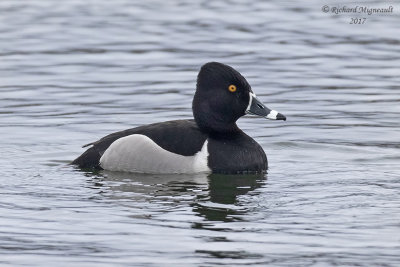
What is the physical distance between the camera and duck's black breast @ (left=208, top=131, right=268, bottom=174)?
11.7 metres

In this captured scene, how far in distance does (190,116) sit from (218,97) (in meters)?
3.04

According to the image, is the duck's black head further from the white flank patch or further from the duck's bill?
the white flank patch

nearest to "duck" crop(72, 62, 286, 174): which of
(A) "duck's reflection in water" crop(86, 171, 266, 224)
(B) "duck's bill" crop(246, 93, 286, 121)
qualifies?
(B) "duck's bill" crop(246, 93, 286, 121)

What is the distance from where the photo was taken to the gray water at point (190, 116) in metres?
8.91

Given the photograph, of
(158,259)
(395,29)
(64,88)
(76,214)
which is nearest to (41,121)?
(64,88)

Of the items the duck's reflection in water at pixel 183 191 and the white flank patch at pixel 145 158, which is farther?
the white flank patch at pixel 145 158

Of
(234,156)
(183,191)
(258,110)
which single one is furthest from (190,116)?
(183,191)

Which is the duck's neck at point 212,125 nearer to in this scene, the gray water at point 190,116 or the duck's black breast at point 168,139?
the duck's black breast at point 168,139

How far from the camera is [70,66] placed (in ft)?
60.4

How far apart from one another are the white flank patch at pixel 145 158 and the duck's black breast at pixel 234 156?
0.26 ft

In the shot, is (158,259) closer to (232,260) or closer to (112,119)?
(232,260)

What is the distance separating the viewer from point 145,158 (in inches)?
464

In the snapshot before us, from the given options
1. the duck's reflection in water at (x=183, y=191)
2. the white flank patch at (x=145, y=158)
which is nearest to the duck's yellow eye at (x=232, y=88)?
the white flank patch at (x=145, y=158)

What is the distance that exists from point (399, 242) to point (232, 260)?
130cm
